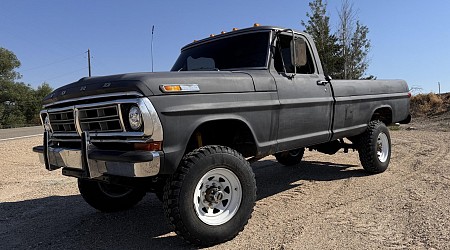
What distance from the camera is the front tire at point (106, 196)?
4430mm

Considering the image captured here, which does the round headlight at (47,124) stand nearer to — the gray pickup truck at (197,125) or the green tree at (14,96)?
the gray pickup truck at (197,125)

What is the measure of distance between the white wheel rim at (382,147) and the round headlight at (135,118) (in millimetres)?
4577

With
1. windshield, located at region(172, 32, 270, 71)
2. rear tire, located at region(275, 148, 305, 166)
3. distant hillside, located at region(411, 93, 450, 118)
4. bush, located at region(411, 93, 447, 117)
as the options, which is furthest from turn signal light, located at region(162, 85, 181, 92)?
bush, located at region(411, 93, 447, 117)

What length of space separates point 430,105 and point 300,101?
1804cm

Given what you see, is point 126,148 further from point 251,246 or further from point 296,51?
point 296,51

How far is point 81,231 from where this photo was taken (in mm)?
3945

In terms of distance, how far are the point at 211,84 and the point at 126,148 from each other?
96 centimetres

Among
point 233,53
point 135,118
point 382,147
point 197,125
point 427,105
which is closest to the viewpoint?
point 135,118

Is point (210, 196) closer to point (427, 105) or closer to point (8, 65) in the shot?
point (427, 105)

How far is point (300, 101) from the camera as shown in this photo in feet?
14.4

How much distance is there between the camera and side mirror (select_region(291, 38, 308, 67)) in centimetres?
434

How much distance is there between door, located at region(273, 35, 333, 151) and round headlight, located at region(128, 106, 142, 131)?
1724mm

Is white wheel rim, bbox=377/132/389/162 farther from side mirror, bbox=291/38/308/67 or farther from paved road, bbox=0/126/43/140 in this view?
paved road, bbox=0/126/43/140

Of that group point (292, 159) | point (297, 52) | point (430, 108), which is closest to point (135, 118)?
point (297, 52)
